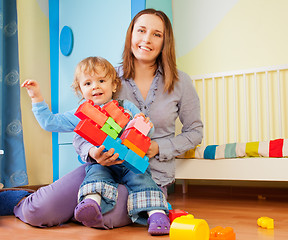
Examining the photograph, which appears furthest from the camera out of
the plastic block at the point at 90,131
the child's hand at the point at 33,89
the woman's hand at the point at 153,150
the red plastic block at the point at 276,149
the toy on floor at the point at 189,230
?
the red plastic block at the point at 276,149

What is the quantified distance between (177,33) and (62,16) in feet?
2.49

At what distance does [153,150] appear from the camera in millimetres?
1187

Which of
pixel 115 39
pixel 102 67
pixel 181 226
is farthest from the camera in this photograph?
pixel 115 39

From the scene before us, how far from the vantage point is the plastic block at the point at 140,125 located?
0.96m

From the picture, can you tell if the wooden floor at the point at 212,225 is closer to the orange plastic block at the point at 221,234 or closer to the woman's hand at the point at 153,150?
the orange plastic block at the point at 221,234

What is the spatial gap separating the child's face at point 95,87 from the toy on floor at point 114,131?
0.16 m

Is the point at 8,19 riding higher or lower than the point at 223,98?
higher

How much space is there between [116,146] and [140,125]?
9cm

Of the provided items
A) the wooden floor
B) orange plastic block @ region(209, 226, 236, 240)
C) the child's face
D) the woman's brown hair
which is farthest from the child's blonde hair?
orange plastic block @ region(209, 226, 236, 240)

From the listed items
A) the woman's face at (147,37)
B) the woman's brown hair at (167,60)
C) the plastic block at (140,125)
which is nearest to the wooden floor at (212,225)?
the plastic block at (140,125)

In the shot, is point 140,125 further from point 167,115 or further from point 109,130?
point 167,115

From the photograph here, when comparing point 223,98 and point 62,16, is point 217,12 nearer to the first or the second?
point 223,98

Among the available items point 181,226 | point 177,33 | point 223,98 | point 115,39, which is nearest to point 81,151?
point 181,226

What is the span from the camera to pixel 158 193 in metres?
1.02
